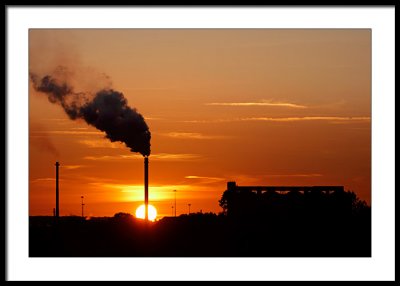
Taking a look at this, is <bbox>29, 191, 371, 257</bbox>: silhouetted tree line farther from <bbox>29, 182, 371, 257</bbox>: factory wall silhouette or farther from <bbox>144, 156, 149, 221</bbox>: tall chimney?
<bbox>144, 156, 149, 221</bbox>: tall chimney

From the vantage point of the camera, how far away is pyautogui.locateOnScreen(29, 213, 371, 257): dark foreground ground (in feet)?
108

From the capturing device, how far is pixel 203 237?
118 ft

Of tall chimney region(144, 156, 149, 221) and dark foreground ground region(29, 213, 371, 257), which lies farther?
tall chimney region(144, 156, 149, 221)

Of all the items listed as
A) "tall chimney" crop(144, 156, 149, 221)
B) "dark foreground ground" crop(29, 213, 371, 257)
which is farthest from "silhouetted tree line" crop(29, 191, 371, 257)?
"tall chimney" crop(144, 156, 149, 221)

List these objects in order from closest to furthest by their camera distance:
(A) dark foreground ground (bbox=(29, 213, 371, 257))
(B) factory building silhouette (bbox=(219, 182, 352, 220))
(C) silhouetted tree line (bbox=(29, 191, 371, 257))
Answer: (A) dark foreground ground (bbox=(29, 213, 371, 257)) → (C) silhouetted tree line (bbox=(29, 191, 371, 257)) → (B) factory building silhouette (bbox=(219, 182, 352, 220))

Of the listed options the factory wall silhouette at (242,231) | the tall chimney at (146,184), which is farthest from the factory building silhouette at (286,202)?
the tall chimney at (146,184)

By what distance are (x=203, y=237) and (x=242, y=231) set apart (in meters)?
2.21

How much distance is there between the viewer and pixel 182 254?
32.0 metres

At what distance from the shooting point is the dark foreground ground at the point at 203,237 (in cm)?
3281

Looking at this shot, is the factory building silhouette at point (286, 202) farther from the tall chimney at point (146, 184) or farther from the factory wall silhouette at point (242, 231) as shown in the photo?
the tall chimney at point (146, 184)

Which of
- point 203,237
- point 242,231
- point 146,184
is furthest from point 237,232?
point 146,184
